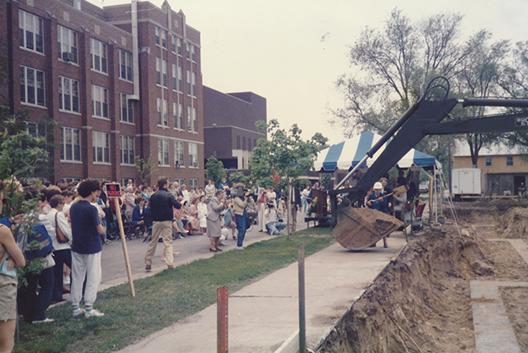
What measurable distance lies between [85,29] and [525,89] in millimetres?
35750

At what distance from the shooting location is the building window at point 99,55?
128ft

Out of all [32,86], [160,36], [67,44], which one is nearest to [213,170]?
[160,36]

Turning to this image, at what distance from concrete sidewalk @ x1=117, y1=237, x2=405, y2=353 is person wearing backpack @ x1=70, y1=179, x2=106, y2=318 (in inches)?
51.7

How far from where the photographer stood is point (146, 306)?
8961mm

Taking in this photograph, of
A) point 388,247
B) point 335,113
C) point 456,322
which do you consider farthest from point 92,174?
point 456,322

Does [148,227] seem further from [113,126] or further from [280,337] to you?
[113,126]

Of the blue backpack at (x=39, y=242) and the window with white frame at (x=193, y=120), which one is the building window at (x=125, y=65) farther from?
the blue backpack at (x=39, y=242)

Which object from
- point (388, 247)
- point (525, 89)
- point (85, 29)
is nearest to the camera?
point (388, 247)

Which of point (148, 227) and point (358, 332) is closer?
point (358, 332)

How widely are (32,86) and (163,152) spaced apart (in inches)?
605

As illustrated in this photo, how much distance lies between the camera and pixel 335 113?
171 feet

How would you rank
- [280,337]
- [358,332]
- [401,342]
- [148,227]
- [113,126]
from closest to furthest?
[280,337] → [358,332] → [401,342] → [148,227] → [113,126]

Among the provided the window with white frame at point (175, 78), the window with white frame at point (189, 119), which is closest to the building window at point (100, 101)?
the window with white frame at point (175, 78)

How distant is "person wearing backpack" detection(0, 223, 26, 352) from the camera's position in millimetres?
5129
